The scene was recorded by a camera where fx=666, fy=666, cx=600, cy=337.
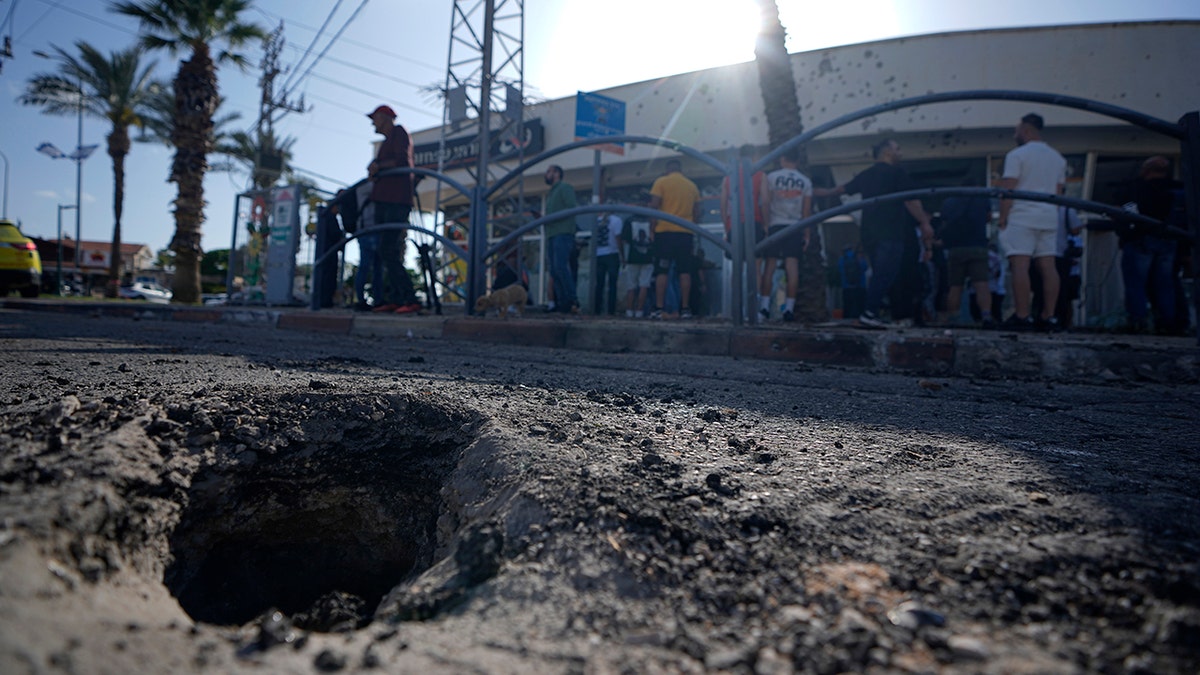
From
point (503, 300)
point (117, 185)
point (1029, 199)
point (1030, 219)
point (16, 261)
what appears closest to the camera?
point (1029, 199)

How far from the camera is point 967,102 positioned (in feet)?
31.6

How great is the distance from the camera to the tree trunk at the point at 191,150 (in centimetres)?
1575

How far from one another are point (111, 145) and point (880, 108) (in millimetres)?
26679

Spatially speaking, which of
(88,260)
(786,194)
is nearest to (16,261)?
(786,194)

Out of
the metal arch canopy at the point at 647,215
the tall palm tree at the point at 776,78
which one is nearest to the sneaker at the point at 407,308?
the metal arch canopy at the point at 647,215

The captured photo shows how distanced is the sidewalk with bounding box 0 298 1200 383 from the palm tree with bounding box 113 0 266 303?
1247cm

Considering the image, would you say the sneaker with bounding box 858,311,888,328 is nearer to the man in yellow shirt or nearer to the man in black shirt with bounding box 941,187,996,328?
the man in yellow shirt

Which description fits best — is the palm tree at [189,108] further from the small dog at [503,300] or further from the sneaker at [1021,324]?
the sneaker at [1021,324]

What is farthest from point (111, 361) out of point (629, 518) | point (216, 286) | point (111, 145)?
point (216, 286)

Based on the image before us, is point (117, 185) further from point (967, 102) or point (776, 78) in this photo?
point (967, 102)

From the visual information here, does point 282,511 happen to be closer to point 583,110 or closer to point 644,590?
point 644,590

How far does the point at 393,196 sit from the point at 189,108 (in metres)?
12.7

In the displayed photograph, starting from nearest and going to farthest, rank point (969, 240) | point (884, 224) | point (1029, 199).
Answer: point (1029, 199) < point (884, 224) < point (969, 240)

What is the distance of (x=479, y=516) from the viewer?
133 cm
